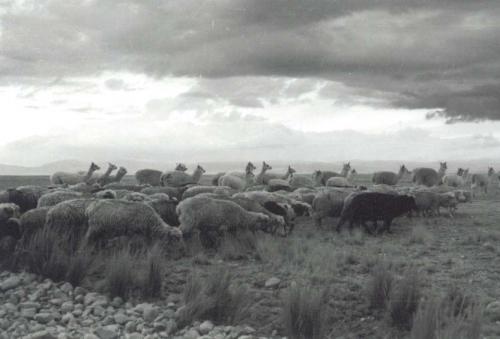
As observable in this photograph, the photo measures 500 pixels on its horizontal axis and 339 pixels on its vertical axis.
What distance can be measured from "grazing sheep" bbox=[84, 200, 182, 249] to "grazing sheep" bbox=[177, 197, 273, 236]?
720 millimetres

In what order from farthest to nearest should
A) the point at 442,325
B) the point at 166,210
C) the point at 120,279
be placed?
the point at 166,210
the point at 120,279
the point at 442,325

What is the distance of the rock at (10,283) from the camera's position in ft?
28.2

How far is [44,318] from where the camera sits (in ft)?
24.8

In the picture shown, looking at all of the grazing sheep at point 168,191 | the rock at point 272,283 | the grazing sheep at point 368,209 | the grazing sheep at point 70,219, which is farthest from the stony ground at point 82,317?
the grazing sheep at point 168,191

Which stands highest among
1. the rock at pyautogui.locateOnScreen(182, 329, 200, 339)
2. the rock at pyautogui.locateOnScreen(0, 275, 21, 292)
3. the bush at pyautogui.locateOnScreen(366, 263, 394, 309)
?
the bush at pyautogui.locateOnScreen(366, 263, 394, 309)

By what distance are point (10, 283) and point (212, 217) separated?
15.4 ft

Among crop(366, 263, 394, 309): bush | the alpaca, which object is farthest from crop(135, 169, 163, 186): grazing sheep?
Answer: crop(366, 263, 394, 309): bush

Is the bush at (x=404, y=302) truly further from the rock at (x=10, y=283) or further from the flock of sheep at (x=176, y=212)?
the rock at (x=10, y=283)

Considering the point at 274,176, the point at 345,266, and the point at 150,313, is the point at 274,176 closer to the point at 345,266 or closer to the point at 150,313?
the point at 345,266

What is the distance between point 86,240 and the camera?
1055 cm

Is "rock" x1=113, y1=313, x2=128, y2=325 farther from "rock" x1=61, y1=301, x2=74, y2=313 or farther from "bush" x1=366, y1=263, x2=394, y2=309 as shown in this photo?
"bush" x1=366, y1=263, x2=394, y2=309

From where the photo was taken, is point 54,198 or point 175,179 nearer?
point 54,198

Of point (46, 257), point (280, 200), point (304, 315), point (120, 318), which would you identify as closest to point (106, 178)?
point (280, 200)

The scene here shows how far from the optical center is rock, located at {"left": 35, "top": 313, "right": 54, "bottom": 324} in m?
7.52
